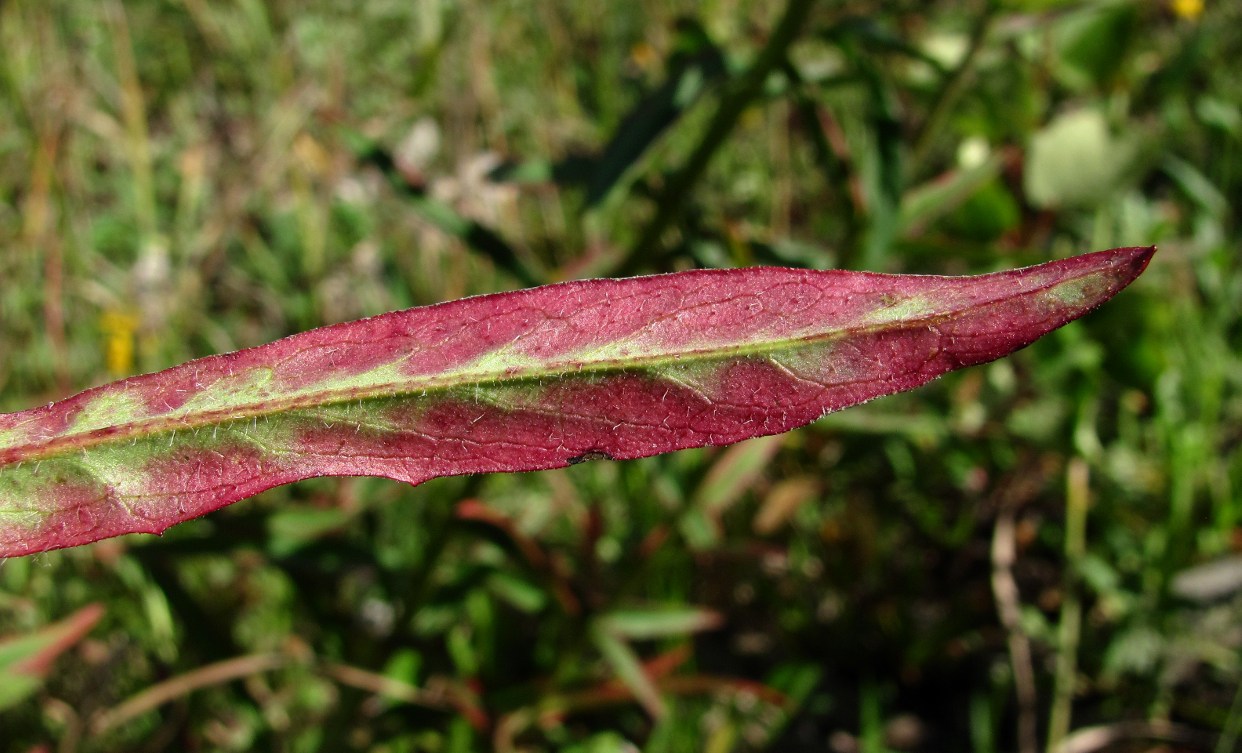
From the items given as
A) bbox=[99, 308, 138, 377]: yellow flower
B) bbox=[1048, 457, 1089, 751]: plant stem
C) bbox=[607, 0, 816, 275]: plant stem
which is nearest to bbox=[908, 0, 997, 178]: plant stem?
bbox=[607, 0, 816, 275]: plant stem

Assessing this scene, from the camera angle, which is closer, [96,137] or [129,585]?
[129,585]

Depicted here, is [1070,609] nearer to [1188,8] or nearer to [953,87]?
[953,87]

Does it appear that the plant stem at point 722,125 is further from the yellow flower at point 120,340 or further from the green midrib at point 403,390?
the yellow flower at point 120,340

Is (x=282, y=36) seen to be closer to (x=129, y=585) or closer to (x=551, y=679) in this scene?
(x=129, y=585)

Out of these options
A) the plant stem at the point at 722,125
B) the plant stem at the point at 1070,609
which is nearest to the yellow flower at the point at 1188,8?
the plant stem at the point at 1070,609

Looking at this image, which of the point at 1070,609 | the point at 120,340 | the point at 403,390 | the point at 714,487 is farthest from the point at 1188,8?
the point at 403,390

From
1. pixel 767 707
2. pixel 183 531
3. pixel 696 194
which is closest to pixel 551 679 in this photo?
pixel 767 707
